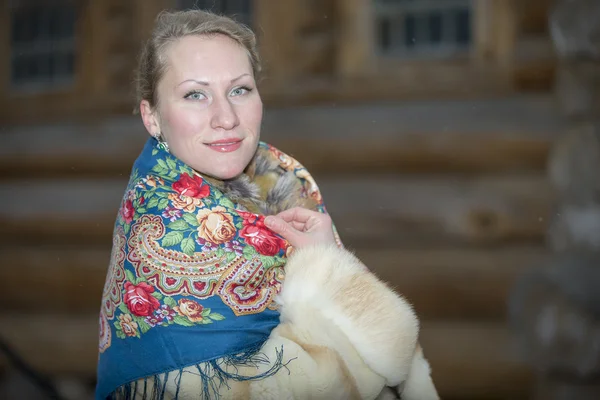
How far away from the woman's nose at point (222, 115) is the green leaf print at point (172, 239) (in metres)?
0.27

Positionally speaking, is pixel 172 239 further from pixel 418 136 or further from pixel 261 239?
pixel 418 136

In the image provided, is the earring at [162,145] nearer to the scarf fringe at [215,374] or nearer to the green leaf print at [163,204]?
the green leaf print at [163,204]

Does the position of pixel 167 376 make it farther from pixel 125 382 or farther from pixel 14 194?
pixel 14 194

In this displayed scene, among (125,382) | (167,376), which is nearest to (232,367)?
(167,376)

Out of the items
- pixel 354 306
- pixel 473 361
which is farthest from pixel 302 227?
pixel 473 361

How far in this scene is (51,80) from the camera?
4453 millimetres

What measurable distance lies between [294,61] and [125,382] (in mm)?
2500

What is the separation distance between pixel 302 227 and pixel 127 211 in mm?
417

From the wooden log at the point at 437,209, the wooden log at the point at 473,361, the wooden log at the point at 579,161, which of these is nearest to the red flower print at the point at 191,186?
the wooden log at the point at 437,209

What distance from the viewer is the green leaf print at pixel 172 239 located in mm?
1566

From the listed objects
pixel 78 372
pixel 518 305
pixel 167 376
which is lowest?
pixel 78 372

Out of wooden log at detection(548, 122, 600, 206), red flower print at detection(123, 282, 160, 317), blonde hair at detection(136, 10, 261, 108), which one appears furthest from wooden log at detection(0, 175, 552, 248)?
red flower print at detection(123, 282, 160, 317)

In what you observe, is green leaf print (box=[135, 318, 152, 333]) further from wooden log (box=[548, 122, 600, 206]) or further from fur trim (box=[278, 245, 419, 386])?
wooden log (box=[548, 122, 600, 206])

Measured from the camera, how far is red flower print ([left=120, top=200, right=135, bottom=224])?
1640mm
